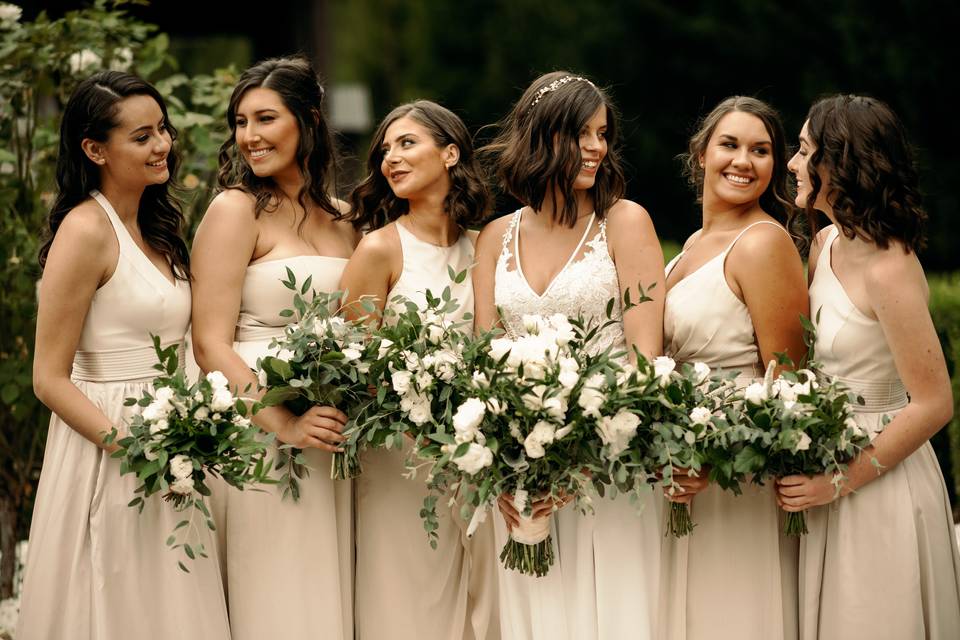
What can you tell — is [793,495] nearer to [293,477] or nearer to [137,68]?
[293,477]

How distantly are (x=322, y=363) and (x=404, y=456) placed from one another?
742 millimetres

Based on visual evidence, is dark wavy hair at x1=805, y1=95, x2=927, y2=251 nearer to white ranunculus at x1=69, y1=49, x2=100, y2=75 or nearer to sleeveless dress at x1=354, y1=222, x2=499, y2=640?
sleeveless dress at x1=354, y1=222, x2=499, y2=640

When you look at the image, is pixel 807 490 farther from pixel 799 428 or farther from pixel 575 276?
pixel 575 276

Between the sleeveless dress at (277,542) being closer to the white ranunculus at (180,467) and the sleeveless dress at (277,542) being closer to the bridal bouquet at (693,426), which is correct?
the white ranunculus at (180,467)

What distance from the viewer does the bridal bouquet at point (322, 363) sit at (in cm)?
409

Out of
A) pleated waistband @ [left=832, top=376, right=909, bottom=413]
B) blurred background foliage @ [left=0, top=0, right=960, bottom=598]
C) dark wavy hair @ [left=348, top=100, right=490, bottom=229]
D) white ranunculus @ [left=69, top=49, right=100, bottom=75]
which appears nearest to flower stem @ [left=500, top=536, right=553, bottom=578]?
pleated waistband @ [left=832, top=376, right=909, bottom=413]

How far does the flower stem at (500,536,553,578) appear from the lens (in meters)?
4.15

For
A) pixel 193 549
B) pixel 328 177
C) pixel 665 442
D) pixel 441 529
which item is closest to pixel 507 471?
pixel 665 442

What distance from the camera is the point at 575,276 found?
4.44 meters

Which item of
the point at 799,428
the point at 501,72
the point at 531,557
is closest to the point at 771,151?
the point at 799,428

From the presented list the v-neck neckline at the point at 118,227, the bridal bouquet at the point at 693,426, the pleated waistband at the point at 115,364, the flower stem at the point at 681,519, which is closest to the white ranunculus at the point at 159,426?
→ the pleated waistband at the point at 115,364

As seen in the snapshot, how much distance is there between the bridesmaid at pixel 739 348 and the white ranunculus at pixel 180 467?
180cm

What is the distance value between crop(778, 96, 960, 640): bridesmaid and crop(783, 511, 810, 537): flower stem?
0.08 m

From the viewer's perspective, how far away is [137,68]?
20.5ft
